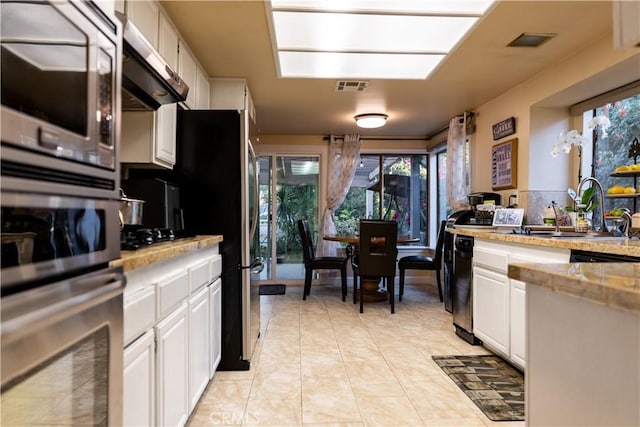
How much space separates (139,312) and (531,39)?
9.14ft

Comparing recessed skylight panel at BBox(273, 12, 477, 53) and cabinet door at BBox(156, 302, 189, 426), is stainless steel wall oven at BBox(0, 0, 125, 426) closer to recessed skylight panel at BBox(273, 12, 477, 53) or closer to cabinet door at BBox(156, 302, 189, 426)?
cabinet door at BBox(156, 302, 189, 426)

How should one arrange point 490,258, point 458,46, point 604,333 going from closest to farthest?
point 604,333 → point 458,46 → point 490,258

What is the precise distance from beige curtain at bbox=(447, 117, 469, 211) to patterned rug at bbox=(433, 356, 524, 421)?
6.83 feet

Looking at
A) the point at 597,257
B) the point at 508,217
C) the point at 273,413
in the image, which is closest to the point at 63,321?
the point at 273,413

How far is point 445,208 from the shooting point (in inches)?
209

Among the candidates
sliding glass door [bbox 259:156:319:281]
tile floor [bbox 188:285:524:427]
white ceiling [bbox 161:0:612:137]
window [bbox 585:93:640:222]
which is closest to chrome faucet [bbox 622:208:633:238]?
window [bbox 585:93:640:222]

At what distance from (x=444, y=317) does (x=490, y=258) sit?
1.34m

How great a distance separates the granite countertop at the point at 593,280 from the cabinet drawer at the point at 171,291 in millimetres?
1220

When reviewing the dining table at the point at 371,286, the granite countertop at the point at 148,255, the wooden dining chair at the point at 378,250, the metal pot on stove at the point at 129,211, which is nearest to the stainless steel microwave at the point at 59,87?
the granite countertop at the point at 148,255

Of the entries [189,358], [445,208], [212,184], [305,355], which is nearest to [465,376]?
[305,355]

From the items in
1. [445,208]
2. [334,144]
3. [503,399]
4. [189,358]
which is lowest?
[503,399]

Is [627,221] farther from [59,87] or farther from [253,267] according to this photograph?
[59,87]

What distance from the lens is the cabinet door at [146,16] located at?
1739 millimetres

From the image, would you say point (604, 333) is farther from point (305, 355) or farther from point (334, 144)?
point (334, 144)
